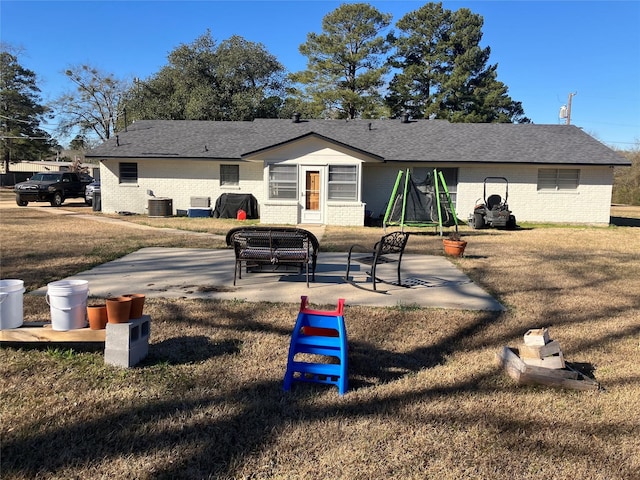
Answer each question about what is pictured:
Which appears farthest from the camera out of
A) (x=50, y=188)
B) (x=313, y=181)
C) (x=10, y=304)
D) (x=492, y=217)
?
(x=50, y=188)

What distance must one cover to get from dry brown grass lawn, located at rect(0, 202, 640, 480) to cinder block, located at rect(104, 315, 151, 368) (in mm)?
109

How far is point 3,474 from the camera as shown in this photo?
8.27ft

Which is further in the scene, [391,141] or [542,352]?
[391,141]

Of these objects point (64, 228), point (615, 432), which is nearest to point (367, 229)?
point (64, 228)

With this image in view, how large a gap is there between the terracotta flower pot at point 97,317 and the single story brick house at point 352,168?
44.3 feet

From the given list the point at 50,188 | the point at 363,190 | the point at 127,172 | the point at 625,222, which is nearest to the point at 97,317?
the point at 363,190

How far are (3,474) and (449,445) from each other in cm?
261

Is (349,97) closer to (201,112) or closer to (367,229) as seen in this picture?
(201,112)

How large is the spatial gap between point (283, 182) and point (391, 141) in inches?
241

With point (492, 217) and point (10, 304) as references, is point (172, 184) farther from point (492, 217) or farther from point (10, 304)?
point (10, 304)

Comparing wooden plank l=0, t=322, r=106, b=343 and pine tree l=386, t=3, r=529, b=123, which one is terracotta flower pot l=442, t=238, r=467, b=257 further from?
pine tree l=386, t=3, r=529, b=123

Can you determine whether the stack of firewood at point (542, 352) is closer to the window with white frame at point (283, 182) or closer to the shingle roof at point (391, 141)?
the window with white frame at point (283, 182)

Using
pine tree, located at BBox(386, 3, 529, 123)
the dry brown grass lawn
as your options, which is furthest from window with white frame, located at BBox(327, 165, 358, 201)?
pine tree, located at BBox(386, 3, 529, 123)

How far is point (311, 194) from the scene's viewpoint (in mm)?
17422
